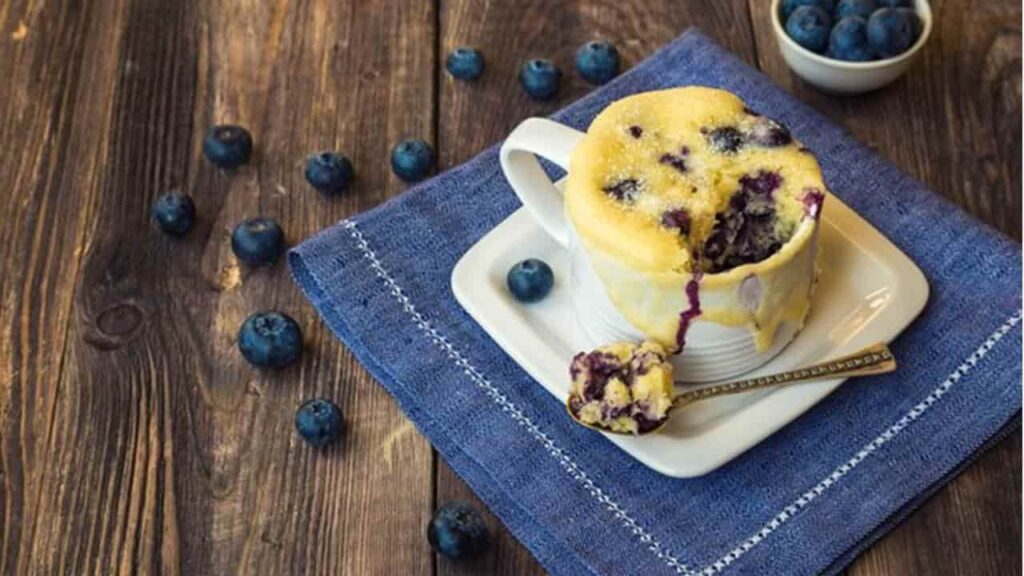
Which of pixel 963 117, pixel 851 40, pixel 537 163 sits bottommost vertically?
pixel 963 117

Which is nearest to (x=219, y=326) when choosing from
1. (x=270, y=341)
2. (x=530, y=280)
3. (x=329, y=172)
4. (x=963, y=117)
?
(x=270, y=341)

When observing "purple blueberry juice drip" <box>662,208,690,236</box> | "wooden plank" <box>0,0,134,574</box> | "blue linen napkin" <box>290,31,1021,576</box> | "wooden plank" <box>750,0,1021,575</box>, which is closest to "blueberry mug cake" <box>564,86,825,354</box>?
"purple blueberry juice drip" <box>662,208,690,236</box>

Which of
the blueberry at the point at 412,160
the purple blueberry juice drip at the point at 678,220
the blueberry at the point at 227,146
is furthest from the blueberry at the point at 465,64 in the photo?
the purple blueberry juice drip at the point at 678,220

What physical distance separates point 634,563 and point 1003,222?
19.8 inches

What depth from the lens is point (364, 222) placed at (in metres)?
1.21

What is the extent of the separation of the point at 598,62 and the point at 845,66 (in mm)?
241

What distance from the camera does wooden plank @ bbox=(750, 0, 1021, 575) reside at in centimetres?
110

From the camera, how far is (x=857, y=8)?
52.0 inches

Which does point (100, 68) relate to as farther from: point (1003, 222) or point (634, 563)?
point (1003, 222)

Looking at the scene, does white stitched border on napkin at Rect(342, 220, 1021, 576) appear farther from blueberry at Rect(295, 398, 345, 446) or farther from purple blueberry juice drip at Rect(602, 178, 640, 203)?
purple blueberry juice drip at Rect(602, 178, 640, 203)

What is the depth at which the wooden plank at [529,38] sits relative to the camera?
1.36 m

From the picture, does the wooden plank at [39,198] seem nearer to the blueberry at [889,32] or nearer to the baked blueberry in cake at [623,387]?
the baked blueberry in cake at [623,387]

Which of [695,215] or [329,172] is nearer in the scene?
[695,215]

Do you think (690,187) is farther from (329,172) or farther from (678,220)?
(329,172)
